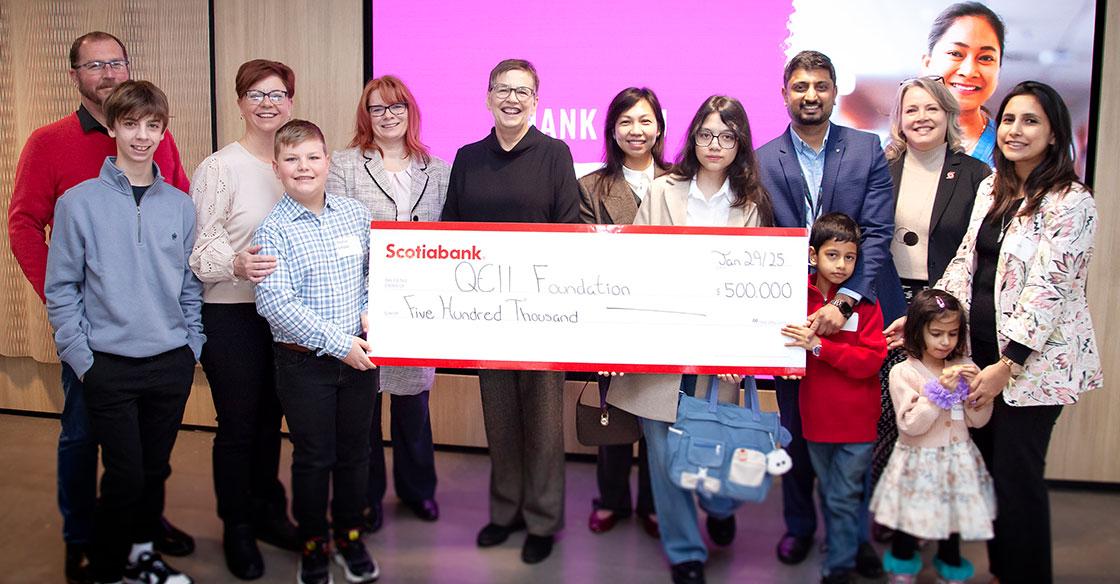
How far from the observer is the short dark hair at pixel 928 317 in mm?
2570

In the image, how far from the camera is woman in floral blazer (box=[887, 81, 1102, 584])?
240cm

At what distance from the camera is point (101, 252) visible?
2482 millimetres

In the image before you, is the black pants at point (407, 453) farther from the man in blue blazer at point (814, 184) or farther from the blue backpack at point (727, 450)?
the man in blue blazer at point (814, 184)

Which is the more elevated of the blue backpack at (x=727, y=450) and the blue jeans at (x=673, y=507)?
the blue backpack at (x=727, y=450)

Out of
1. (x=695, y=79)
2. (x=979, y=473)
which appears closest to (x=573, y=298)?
(x=979, y=473)

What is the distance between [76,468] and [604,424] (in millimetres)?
1926

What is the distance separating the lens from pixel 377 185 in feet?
10.1

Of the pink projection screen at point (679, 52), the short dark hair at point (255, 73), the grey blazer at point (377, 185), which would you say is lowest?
the grey blazer at point (377, 185)

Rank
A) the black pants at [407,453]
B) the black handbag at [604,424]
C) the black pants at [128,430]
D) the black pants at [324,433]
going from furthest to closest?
the black pants at [407,453] → the black handbag at [604,424] → the black pants at [324,433] → the black pants at [128,430]

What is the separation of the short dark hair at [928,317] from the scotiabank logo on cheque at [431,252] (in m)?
1.50

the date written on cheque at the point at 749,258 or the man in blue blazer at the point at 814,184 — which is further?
the man in blue blazer at the point at 814,184

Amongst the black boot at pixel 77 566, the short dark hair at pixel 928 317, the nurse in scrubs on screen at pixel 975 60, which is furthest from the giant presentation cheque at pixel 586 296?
the nurse in scrubs on screen at pixel 975 60

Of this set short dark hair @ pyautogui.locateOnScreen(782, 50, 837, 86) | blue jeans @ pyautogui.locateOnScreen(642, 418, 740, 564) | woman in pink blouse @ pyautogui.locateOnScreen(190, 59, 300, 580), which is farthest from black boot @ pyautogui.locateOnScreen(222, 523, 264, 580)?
short dark hair @ pyautogui.locateOnScreen(782, 50, 837, 86)

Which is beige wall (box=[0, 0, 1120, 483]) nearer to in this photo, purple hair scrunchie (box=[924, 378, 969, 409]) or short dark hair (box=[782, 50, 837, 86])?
purple hair scrunchie (box=[924, 378, 969, 409])
